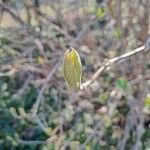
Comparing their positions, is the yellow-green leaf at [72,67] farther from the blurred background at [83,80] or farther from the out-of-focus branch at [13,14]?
the out-of-focus branch at [13,14]

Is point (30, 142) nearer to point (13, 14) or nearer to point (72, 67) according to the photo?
point (13, 14)

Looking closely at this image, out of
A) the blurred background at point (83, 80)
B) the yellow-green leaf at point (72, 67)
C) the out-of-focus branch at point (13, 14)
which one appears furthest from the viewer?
the out-of-focus branch at point (13, 14)

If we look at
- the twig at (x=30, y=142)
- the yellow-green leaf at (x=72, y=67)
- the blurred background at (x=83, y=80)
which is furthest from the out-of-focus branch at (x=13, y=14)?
the yellow-green leaf at (x=72, y=67)

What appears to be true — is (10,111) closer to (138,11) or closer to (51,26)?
(51,26)

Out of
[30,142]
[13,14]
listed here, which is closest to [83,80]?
[30,142]

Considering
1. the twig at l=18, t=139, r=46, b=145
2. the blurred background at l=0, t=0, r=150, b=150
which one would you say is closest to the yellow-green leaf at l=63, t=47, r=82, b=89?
the blurred background at l=0, t=0, r=150, b=150

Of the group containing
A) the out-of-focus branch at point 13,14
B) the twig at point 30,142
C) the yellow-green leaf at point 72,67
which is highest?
the out-of-focus branch at point 13,14
